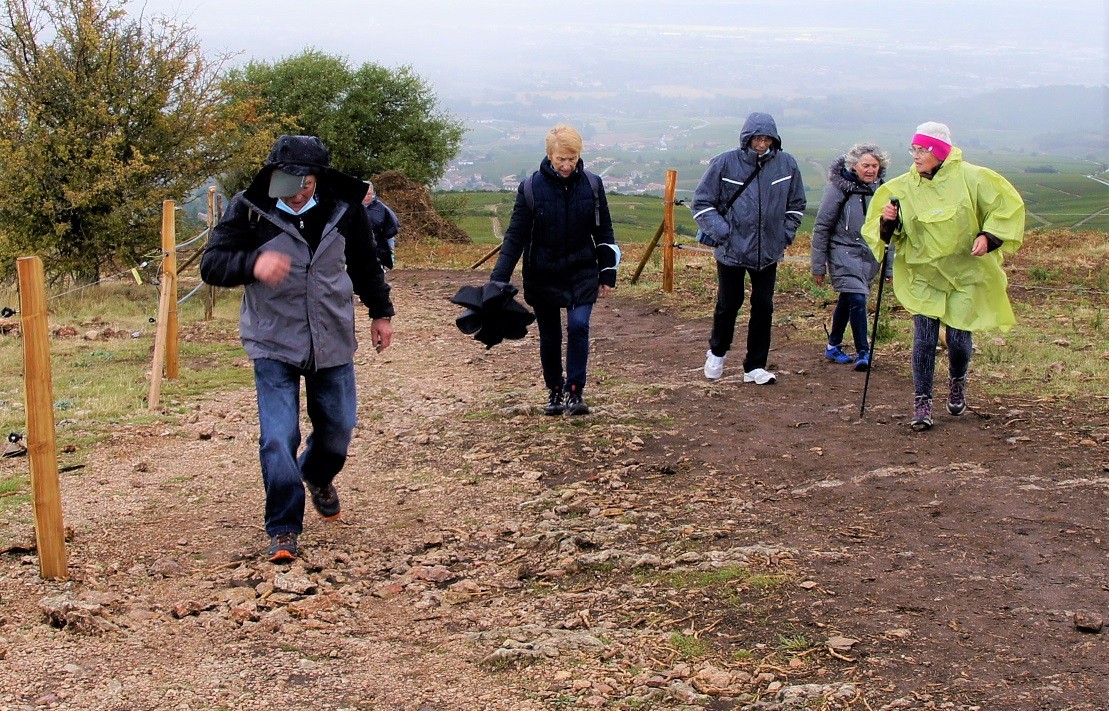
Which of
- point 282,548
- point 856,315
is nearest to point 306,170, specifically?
point 282,548

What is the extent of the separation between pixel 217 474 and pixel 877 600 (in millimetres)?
4472

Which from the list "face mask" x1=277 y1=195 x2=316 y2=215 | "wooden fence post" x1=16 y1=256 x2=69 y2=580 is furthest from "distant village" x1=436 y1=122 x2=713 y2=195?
"wooden fence post" x1=16 y1=256 x2=69 y2=580

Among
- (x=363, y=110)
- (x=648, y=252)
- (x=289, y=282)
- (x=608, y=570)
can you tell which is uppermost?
(x=363, y=110)

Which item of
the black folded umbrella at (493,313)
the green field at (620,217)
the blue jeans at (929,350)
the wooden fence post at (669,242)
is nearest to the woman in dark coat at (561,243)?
the black folded umbrella at (493,313)

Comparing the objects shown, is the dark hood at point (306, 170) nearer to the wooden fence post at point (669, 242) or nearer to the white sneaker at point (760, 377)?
the white sneaker at point (760, 377)

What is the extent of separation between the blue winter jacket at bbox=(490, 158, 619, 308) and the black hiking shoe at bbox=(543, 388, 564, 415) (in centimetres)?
77

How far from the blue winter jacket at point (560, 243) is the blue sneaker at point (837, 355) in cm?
275

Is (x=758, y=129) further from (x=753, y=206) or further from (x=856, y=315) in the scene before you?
(x=856, y=315)

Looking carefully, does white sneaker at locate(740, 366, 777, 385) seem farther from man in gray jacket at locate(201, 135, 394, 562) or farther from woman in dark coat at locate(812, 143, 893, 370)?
man in gray jacket at locate(201, 135, 394, 562)

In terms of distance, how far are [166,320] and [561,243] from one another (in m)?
4.20

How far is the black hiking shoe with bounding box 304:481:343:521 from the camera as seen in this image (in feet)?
19.3

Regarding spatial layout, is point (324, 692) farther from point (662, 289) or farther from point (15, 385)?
point (662, 289)

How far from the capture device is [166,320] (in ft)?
32.4

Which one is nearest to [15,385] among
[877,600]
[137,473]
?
[137,473]
